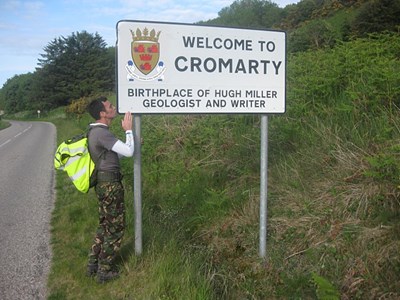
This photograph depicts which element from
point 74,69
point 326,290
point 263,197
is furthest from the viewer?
point 74,69

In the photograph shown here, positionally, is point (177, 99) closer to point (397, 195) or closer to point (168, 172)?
point (397, 195)

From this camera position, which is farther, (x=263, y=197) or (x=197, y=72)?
(x=263, y=197)

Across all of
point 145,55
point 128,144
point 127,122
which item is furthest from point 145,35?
point 128,144

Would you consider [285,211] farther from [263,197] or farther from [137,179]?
[137,179]

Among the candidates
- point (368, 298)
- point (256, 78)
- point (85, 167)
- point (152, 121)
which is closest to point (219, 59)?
point (256, 78)

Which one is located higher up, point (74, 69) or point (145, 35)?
point (74, 69)

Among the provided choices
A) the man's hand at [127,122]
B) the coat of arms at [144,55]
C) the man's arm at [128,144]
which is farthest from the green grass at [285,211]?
the coat of arms at [144,55]

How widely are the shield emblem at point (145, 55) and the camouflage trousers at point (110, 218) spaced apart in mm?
1116

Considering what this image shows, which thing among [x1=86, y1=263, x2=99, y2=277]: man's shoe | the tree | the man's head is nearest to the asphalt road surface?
[x1=86, y1=263, x2=99, y2=277]: man's shoe

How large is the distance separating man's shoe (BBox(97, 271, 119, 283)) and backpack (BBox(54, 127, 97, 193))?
797 mm

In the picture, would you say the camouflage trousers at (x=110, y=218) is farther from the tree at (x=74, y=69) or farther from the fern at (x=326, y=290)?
the tree at (x=74, y=69)

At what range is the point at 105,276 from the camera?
365cm

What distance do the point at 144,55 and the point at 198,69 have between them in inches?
20.4

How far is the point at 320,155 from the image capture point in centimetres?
462
